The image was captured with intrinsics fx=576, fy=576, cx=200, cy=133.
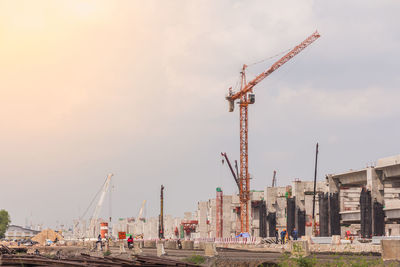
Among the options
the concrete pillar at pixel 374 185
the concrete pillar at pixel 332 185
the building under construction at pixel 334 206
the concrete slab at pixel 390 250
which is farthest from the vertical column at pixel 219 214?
the concrete slab at pixel 390 250

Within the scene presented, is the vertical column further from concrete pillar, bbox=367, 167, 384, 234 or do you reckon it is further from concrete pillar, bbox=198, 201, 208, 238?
concrete pillar, bbox=367, 167, 384, 234

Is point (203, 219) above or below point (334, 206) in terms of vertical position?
below

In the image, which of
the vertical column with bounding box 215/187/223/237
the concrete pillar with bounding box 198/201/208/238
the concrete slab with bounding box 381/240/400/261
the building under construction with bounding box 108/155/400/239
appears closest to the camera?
the concrete slab with bounding box 381/240/400/261

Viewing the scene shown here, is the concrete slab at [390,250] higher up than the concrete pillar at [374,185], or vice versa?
the concrete pillar at [374,185]

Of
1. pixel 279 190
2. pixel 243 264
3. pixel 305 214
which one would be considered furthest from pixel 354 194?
pixel 243 264

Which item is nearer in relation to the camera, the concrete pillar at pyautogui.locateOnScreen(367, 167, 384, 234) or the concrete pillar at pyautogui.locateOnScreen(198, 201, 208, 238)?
the concrete pillar at pyautogui.locateOnScreen(367, 167, 384, 234)

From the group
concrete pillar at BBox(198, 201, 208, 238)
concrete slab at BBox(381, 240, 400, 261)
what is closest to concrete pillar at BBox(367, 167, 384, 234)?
concrete slab at BBox(381, 240, 400, 261)

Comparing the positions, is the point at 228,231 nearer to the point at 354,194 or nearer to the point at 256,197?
the point at 256,197

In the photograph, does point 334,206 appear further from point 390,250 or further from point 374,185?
point 390,250

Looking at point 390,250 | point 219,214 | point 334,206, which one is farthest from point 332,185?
point 390,250

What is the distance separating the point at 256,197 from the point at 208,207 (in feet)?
121

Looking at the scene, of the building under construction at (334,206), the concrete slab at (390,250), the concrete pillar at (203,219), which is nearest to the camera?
the concrete slab at (390,250)

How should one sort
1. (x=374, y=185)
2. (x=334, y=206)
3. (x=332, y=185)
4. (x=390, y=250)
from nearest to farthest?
(x=390, y=250)
(x=374, y=185)
(x=334, y=206)
(x=332, y=185)

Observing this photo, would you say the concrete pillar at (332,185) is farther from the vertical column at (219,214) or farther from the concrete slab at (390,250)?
the concrete slab at (390,250)
